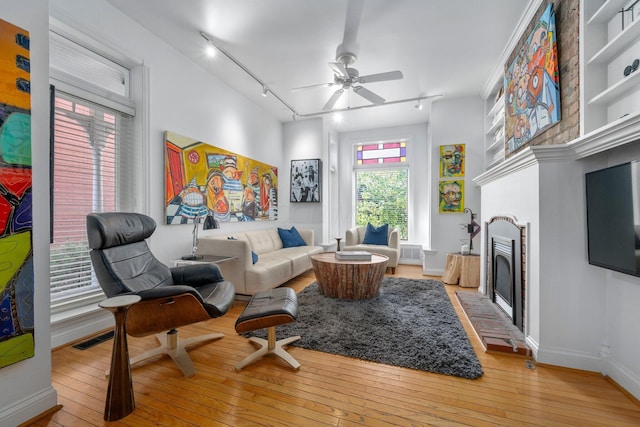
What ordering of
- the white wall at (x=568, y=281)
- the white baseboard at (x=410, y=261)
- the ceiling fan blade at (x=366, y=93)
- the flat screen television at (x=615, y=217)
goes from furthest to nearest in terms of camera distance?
the white baseboard at (x=410, y=261) < the ceiling fan blade at (x=366, y=93) < the white wall at (x=568, y=281) < the flat screen television at (x=615, y=217)

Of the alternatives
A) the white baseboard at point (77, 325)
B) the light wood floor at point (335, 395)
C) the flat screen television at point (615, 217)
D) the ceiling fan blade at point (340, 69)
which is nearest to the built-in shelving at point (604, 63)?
the flat screen television at point (615, 217)

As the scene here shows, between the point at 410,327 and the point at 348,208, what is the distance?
13.5ft

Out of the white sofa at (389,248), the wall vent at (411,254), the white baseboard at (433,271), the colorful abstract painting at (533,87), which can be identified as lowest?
the white baseboard at (433,271)

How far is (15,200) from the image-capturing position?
141 centimetres

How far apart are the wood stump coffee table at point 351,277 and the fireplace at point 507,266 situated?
120cm

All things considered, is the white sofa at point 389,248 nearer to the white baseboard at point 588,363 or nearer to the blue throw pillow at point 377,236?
the blue throw pillow at point 377,236

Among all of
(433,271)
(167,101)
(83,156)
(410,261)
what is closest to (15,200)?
(83,156)

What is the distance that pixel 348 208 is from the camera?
254 inches

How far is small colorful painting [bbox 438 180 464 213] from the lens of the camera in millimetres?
4543

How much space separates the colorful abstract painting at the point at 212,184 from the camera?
125 inches

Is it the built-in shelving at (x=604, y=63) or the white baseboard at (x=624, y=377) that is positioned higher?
the built-in shelving at (x=604, y=63)

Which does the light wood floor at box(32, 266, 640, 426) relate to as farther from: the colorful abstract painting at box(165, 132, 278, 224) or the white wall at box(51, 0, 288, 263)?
the colorful abstract painting at box(165, 132, 278, 224)

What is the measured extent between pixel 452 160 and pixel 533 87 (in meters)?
2.04

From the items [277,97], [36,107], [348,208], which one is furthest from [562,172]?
[348,208]
